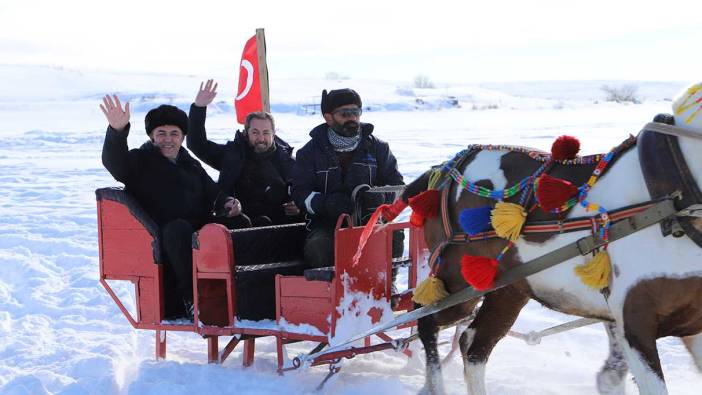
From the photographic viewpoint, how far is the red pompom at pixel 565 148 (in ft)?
12.1

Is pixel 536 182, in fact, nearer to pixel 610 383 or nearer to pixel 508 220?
pixel 508 220

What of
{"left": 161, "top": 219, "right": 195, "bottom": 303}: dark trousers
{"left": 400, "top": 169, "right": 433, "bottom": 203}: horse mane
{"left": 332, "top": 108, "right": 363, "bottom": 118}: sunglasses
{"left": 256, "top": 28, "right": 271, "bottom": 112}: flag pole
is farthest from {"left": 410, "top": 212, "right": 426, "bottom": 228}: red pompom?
{"left": 256, "top": 28, "right": 271, "bottom": 112}: flag pole

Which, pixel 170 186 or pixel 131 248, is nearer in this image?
pixel 131 248

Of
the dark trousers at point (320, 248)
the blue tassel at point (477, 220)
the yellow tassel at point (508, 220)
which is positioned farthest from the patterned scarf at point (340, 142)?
the yellow tassel at point (508, 220)

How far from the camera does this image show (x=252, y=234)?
17.2 ft

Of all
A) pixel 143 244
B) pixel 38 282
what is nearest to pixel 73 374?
pixel 143 244

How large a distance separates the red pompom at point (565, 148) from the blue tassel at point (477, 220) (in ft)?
1.36

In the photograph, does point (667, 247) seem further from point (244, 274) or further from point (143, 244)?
point (143, 244)

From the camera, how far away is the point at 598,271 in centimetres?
333

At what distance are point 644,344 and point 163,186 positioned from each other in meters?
3.20

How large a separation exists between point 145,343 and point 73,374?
3.32ft

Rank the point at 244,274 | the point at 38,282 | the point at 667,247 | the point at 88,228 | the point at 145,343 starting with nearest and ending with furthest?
the point at 667,247
the point at 244,274
the point at 145,343
the point at 38,282
the point at 88,228

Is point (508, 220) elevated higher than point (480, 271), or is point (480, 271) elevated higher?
point (508, 220)

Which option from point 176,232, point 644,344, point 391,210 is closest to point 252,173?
point 176,232
